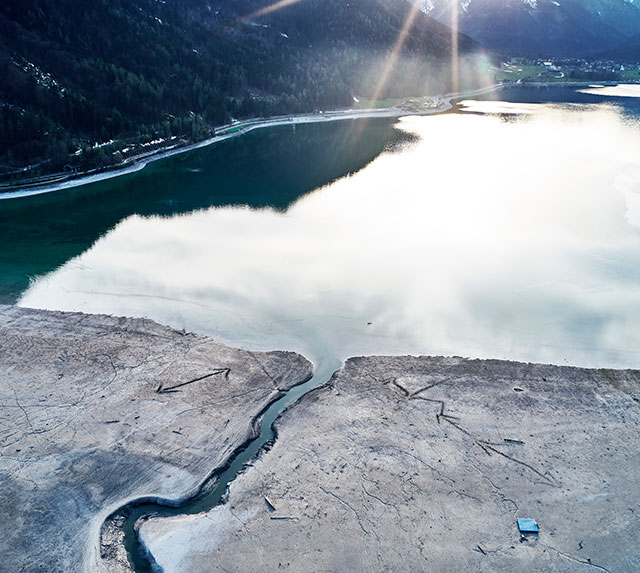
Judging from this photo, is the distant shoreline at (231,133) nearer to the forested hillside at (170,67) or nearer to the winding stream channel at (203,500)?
the forested hillside at (170,67)

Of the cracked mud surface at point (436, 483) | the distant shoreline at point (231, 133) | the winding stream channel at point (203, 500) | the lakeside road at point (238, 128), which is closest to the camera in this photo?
the cracked mud surface at point (436, 483)

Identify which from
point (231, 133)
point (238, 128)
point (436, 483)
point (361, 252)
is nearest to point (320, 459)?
point (436, 483)

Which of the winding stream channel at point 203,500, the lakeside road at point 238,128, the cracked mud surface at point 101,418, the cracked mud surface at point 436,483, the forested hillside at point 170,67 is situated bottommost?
the cracked mud surface at point 436,483

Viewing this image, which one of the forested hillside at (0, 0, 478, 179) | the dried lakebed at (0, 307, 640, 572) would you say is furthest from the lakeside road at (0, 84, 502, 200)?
the dried lakebed at (0, 307, 640, 572)

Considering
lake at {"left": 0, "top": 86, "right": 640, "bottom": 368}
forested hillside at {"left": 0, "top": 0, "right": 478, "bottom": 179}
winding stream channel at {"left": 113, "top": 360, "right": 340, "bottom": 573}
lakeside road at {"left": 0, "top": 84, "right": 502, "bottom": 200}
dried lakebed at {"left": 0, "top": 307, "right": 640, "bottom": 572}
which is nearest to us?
dried lakebed at {"left": 0, "top": 307, "right": 640, "bottom": 572}

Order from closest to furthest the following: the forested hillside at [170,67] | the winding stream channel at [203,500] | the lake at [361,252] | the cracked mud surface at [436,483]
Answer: the cracked mud surface at [436,483] < the winding stream channel at [203,500] < the lake at [361,252] < the forested hillside at [170,67]

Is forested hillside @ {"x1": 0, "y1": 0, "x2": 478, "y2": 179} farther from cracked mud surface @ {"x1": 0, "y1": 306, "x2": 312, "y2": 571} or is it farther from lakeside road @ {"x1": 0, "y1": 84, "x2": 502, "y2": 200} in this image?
cracked mud surface @ {"x1": 0, "y1": 306, "x2": 312, "y2": 571}

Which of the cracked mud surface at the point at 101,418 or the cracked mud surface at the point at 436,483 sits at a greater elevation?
the cracked mud surface at the point at 101,418

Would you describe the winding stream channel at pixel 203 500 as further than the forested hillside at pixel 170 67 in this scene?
No

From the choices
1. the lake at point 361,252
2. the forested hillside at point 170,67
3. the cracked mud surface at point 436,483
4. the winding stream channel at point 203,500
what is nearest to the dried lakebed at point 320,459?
the cracked mud surface at point 436,483
